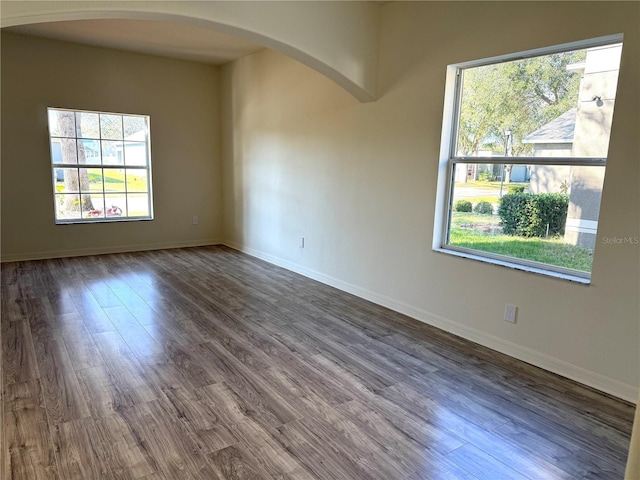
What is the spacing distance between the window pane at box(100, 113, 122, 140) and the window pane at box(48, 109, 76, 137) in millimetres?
352

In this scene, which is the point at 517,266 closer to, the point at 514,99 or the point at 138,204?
the point at 514,99

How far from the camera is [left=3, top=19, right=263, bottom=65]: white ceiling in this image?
4.47 m

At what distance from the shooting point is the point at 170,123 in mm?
6156

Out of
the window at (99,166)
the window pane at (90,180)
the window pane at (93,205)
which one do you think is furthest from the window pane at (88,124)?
the window pane at (93,205)

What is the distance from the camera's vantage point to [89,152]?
Answer: 572 centimetres

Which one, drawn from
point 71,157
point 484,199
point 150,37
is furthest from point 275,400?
point 71,157

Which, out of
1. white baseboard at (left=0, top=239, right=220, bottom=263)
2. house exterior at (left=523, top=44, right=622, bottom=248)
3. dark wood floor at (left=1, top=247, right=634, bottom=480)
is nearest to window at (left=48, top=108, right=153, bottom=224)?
white baseboard at (left=0, top=239, right=220, bottom=263)

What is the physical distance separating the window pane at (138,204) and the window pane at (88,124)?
94 centimetres

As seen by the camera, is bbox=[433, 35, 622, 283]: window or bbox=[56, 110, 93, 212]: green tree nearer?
bbox=[433, 35, 622, 283]: window

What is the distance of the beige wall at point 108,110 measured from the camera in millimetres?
5113

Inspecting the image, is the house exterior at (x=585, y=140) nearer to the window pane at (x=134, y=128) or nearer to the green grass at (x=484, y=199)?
the green grass at (x=484, y=199)

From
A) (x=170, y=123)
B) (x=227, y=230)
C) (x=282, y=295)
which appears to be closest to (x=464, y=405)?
(x=282, y=295)

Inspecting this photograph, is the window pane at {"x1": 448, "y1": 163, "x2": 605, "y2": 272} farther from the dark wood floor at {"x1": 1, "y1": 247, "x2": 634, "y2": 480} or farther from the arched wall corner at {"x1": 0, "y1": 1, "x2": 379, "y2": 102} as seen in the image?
the arched wall corner at {"x1": 0, "y1": 1, "x2": 379, "y2": 102}

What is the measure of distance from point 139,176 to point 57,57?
1.74 m
